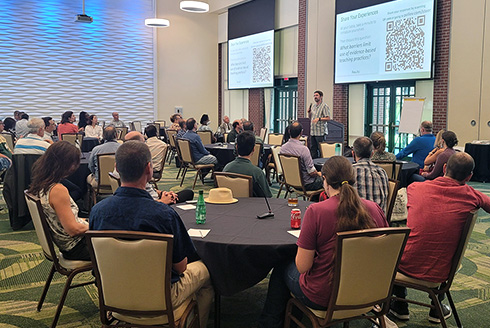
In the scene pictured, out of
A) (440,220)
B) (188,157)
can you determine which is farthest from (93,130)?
(440,220)

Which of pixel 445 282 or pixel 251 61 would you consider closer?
pixel 445 282

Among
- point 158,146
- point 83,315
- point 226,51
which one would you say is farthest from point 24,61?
point 83,315

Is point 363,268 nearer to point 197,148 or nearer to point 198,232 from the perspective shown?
point 198,232

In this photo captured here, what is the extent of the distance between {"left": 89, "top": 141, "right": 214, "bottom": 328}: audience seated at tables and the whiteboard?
8661 millimetres

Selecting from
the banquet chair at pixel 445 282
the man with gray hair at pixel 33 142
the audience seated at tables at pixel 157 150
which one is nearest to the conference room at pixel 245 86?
the man with gray hair at pixel 33 142

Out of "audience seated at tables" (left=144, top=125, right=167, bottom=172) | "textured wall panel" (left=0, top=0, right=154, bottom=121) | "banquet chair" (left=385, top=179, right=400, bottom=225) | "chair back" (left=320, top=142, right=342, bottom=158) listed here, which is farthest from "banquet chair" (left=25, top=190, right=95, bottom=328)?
"textured wall panel" (left=0, top=0, right=154, bottom=121)

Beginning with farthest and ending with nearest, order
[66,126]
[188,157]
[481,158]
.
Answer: [66,126], [481,158], [188,157]

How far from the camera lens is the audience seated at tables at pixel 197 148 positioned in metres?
8.33

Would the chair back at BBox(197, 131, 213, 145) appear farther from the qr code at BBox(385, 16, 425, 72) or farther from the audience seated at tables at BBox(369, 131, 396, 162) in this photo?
the audience seated at tables at BBox(369, 131, 396, 162)

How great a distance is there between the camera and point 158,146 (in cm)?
735

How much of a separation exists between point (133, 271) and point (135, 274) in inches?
0.7

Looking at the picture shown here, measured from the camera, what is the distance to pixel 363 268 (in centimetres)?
230

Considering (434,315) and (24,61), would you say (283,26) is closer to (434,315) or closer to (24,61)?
(24,61)

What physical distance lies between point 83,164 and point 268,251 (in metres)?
4.23
